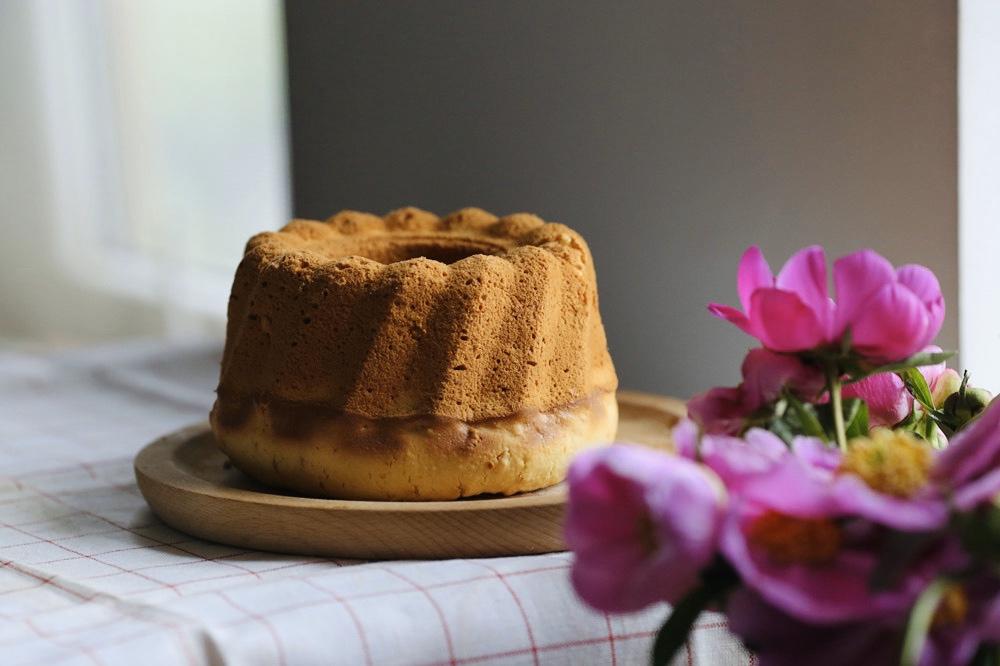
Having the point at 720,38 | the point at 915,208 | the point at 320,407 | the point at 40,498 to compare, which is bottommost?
the point at 40,498

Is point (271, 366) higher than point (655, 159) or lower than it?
lower

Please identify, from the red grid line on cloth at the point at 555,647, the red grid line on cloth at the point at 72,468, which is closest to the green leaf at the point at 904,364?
the red grid line on cloth at the point at 555,647

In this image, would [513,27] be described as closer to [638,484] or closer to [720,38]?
[720,38]

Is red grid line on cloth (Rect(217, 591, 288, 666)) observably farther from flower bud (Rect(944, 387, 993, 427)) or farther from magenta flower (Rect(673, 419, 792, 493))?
flower bud (Rect(944, 387, 993, 427))

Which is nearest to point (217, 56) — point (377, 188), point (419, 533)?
point (377, 188)

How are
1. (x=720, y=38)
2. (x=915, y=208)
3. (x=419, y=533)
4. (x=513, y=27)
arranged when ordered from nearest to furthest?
(x=419, y=533) → (x=915, y=208) → (x=720, y=38) → (x=513, y=27)

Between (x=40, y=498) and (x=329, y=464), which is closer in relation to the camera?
(x=329, y=464)

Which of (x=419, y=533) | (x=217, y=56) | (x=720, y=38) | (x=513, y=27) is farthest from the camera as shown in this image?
(x=217, y=56)

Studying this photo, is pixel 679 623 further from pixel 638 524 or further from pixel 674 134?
pixel 674 134
